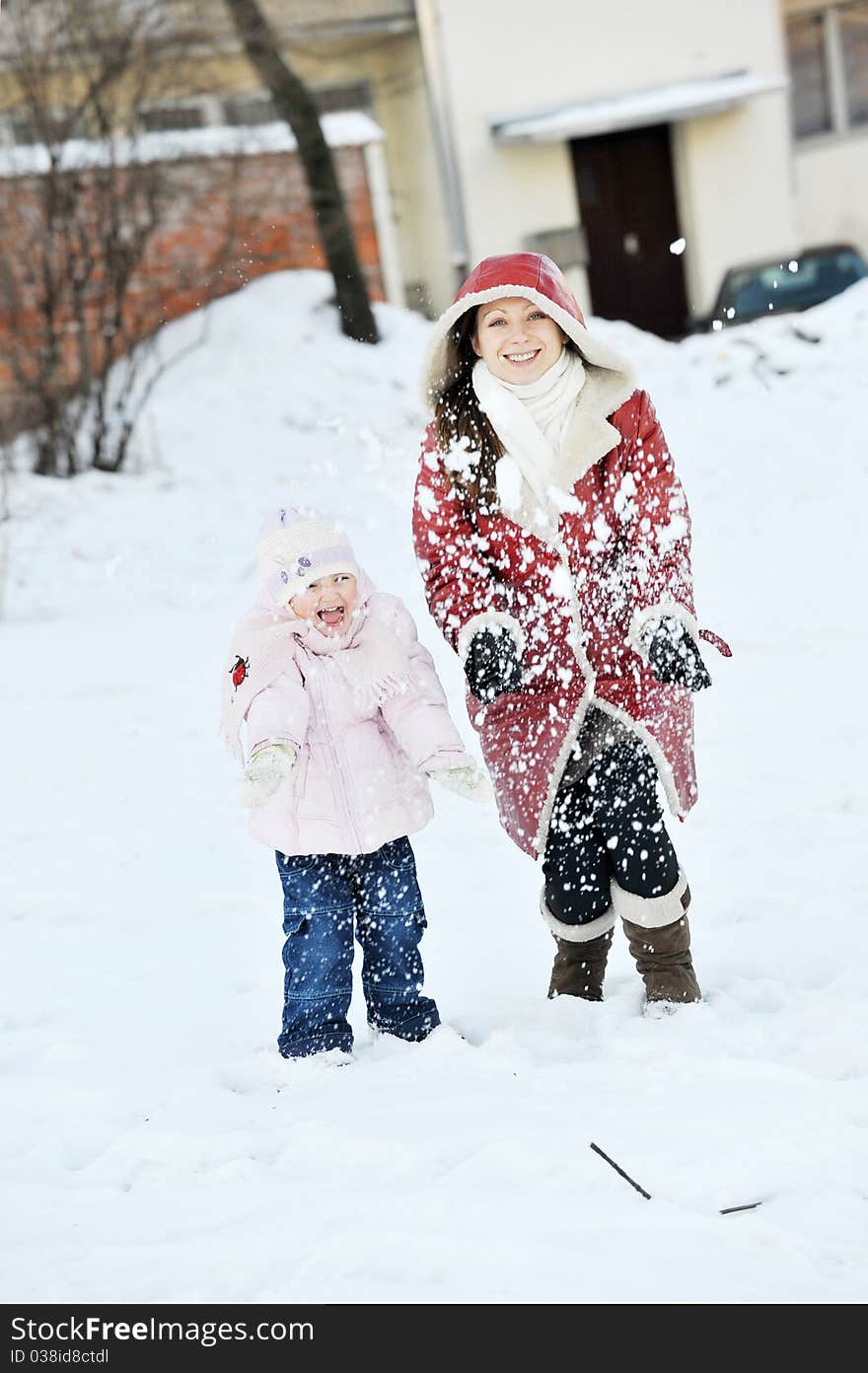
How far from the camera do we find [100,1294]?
7.32ft

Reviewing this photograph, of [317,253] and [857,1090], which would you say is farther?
[317,253]

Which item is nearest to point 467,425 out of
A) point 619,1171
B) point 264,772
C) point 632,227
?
point 264,772

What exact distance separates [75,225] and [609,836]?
7.79m

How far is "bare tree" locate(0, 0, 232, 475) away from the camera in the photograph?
31.0 ft

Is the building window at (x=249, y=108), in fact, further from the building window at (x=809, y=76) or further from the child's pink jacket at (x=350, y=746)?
the child's pink jacket at (x=350, y=746)

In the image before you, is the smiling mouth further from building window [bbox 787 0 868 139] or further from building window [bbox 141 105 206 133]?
building window [bbox 787 0 868 139]

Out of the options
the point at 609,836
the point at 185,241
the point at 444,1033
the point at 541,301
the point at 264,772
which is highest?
the point at 185,241

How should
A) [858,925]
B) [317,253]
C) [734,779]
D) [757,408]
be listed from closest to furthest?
[858,925] → [734,779] → [757,408] → [317,253]

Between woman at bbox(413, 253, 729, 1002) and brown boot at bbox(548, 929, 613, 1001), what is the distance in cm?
18

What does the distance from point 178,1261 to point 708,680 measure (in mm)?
1387

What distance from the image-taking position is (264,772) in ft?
9.12

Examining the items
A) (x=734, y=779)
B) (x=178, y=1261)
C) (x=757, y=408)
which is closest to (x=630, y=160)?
(x=757, y=408)

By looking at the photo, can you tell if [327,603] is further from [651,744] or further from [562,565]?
[651,744]

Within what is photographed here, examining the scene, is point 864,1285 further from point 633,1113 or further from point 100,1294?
point 100,1294
